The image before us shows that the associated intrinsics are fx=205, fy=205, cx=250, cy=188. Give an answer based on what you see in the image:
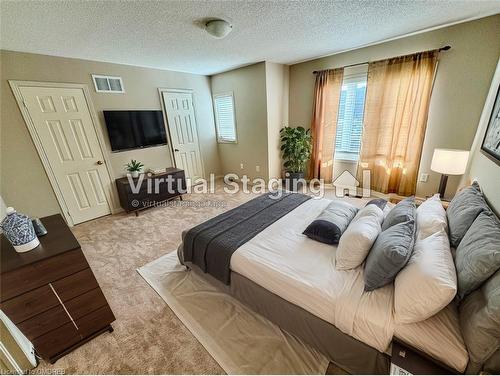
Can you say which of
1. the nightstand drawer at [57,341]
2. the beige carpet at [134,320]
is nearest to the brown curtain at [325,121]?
the beige carpet at [134,320]

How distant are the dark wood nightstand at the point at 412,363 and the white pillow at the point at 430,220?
703 millimetres

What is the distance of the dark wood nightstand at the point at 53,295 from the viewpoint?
1.17 meters

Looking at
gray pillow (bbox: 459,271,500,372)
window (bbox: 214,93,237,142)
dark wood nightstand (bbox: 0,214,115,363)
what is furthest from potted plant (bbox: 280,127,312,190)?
dark wood nightstand (bbox: 0,214,115,363)

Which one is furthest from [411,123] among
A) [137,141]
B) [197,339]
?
[137,141]

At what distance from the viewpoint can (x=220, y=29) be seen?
2047 millimetres

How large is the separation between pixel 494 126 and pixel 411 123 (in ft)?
3.98

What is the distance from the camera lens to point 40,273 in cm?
122

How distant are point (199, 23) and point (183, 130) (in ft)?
8.00

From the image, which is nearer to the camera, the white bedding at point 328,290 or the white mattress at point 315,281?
the white bedding at point 328,290

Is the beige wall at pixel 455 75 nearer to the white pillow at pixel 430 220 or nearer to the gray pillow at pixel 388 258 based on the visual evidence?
the white pillow at pixel 430 220

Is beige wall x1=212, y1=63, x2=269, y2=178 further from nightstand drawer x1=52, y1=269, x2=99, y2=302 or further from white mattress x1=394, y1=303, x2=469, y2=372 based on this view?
white mattress x1=394, y1=303, x2=469, y2=372

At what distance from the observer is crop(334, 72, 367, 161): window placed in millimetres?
3379

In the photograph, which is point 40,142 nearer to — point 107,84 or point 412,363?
point 107,84

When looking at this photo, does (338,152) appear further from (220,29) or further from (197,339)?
(197,339)
